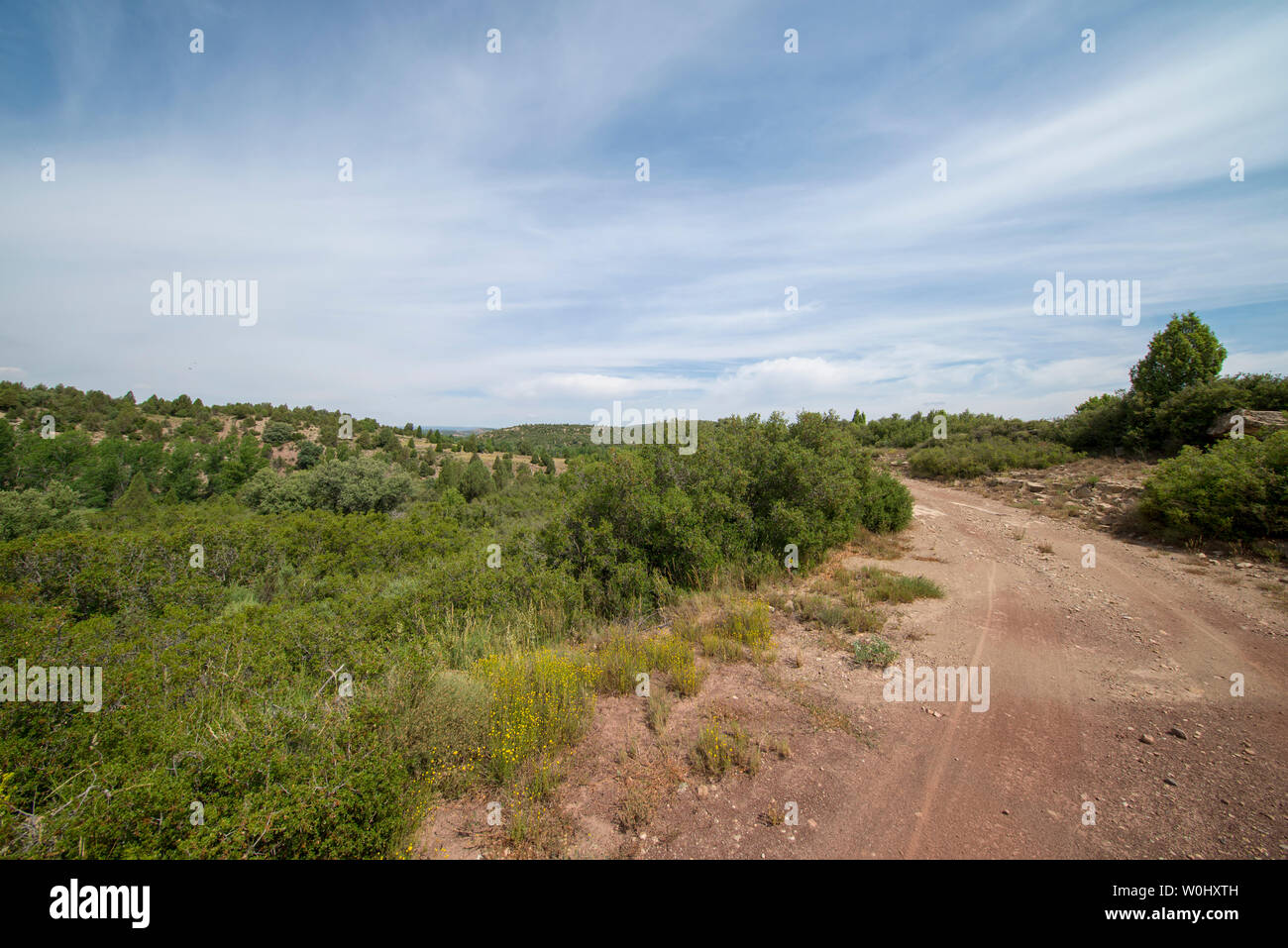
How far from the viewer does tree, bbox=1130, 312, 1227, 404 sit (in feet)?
69.3


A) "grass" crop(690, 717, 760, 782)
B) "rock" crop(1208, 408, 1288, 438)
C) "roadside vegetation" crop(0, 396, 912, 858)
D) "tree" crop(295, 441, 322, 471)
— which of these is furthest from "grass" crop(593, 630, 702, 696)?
"tree" crop(295, 441, 322, 471)

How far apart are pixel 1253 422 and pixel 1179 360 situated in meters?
8.37

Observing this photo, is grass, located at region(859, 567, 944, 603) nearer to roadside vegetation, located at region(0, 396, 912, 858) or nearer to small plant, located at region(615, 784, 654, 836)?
roadside vegetation, located at region(0, 396, 912, 858)

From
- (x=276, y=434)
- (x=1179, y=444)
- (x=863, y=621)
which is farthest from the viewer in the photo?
(x=276, y=434)

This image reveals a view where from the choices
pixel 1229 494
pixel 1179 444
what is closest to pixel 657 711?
pixel 1229 494

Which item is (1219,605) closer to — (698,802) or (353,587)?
(698,802)

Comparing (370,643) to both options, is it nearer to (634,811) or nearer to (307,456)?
(634,811)

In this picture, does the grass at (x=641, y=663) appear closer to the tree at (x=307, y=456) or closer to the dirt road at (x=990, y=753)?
the dirt road at (x=990, y=753)

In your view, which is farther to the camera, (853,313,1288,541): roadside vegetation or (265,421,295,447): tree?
(265,421,295,447): tree

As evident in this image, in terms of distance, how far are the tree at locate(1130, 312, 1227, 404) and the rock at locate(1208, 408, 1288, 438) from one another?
4.55 m

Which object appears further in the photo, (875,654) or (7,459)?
(7,459)

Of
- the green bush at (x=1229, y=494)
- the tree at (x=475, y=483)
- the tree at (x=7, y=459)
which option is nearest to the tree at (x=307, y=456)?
the tree at (x=7, y=459)

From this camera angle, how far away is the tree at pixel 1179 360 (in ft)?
69.3

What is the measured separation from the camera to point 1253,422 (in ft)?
50.7
